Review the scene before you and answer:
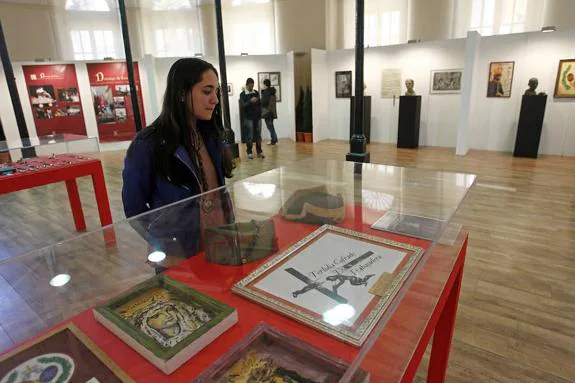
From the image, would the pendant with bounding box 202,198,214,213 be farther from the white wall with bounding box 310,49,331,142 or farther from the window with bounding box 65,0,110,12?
the window with bounding box 65,0,110,12

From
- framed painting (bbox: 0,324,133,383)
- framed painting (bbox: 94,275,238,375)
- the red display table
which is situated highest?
framed painting (bbox: 94,275,238,375)

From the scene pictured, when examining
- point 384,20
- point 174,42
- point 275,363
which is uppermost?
point 384,20

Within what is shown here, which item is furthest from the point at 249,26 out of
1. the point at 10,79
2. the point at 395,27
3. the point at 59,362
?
the point at 59,362

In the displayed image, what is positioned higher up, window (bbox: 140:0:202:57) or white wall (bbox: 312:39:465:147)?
window (bbox: 140:0:202:57)

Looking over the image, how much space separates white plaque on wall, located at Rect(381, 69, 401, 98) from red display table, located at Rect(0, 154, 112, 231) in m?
8.23

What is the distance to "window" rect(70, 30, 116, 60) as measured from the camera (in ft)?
39.4

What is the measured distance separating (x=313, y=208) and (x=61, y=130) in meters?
11.3

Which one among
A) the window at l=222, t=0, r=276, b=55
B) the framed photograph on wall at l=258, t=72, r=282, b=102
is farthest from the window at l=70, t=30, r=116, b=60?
the framed photograph on wall at l=258, t=72, r=282, b=102

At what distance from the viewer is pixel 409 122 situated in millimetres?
9398

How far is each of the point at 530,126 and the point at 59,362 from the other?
9.32 m

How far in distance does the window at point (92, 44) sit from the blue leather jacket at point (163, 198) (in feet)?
42.2

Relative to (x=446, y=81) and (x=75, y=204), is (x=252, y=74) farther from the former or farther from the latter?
(x=75, y=204)

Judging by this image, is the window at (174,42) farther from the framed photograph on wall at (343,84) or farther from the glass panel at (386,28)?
the glass panel at (386,28)

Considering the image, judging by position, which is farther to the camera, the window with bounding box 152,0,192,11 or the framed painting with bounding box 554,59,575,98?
the window with bounding box 152,0,192,11
